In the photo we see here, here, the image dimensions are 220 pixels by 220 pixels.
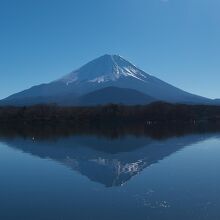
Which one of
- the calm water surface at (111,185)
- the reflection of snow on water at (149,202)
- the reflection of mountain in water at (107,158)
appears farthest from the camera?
the reflection of mountain in water at (107,158)

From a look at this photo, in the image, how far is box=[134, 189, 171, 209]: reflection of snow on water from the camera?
1264 centimetres

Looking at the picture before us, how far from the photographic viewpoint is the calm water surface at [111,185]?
12156 millimetres

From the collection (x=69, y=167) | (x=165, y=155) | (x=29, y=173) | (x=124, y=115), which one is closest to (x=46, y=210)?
(x=29, y=173)

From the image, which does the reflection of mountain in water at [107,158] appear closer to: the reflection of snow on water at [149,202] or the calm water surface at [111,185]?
the calm water surface at [111,185]

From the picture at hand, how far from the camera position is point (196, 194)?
46.9 ft

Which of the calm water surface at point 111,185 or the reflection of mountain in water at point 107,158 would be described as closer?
the calm water surface at point 111,185

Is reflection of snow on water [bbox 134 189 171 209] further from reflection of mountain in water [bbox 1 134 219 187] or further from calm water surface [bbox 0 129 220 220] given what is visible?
reflection of mountain in water [bbox 1 134 219 187]

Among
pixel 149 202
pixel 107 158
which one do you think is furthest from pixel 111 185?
pixel 107 158

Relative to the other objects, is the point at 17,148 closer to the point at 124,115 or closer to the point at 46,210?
the point at 46,210

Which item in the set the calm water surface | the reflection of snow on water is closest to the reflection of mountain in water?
the calm water surface

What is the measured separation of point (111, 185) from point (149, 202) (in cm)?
341

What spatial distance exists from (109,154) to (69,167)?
6553mm

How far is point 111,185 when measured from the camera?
16406 mm

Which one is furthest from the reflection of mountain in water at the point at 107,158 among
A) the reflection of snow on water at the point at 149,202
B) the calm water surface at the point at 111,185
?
the reflection of snow on water at the point at 149,202
